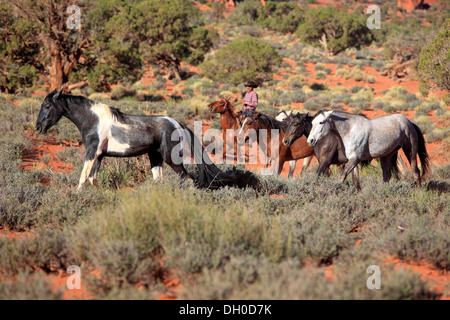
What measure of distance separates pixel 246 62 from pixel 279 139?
20.8 m

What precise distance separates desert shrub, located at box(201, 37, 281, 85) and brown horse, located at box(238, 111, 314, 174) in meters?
19.2

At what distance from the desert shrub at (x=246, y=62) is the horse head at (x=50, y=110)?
2201 cm

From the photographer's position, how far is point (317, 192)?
7043 millimetres

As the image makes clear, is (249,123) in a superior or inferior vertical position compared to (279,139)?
superior

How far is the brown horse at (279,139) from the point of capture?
9.27 m

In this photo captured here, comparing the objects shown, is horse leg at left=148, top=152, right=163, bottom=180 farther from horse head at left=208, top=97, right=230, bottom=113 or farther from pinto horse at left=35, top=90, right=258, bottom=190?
horse head at left=208, top=97, right=230, bottom=113

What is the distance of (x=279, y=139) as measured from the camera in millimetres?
9414

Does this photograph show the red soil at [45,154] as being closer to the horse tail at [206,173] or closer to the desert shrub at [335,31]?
the horse tail at [206,173]
